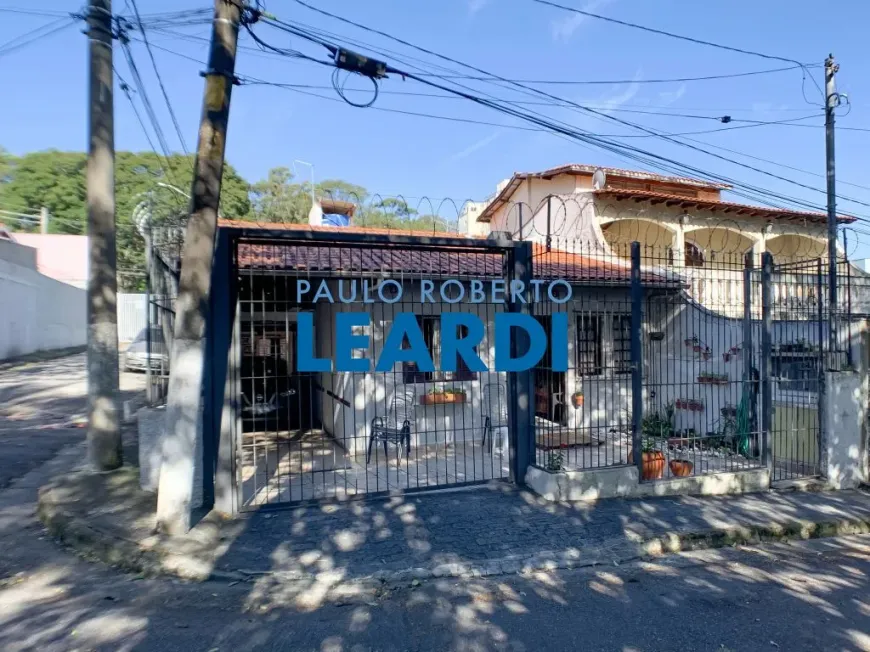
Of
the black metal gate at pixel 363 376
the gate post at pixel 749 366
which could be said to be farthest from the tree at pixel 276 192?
the gate post at pixel 749 366

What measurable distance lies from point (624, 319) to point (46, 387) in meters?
14.9

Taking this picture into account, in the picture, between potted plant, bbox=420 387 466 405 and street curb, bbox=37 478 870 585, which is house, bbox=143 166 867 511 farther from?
street curb, bbox=37 478 870 585

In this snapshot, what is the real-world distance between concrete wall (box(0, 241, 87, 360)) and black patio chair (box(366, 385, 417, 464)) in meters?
17.2

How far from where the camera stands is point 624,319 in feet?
34.2

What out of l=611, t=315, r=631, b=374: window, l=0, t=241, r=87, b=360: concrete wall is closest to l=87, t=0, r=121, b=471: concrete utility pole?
l=611, t=315, r=631, b=374: window

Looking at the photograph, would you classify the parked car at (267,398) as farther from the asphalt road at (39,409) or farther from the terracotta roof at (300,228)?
the asphalt road at (39,409)

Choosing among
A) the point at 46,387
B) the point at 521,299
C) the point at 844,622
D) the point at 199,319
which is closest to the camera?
the point at 844,622

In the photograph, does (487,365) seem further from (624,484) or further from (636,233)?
(636,233)

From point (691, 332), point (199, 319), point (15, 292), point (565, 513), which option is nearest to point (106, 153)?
point (199, 319)

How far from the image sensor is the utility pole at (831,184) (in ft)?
21.6

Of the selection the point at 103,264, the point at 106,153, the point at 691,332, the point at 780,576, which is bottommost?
the point at 780,576

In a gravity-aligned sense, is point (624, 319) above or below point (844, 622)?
above

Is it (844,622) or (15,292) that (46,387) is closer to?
(15,292)

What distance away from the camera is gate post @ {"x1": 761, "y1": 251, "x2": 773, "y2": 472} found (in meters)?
6.40
